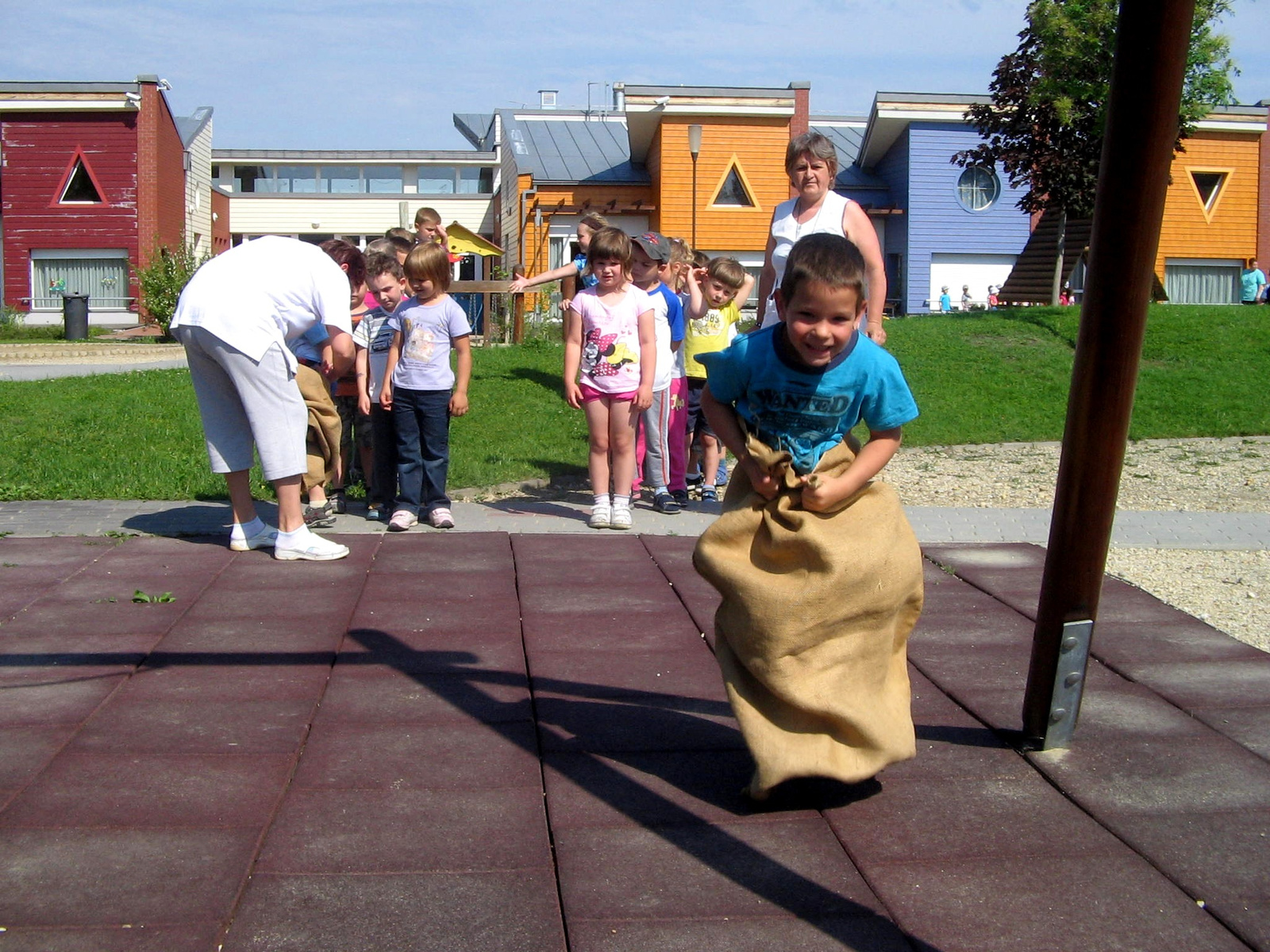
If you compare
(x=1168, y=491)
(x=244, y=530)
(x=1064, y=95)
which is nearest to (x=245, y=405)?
(x=244, y=530)

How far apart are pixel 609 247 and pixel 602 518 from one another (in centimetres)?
155

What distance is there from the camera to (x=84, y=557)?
6141mm

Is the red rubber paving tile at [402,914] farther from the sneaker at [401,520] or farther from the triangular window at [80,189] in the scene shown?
the triangular window at [80,189]

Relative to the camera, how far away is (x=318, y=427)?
7.14 metres

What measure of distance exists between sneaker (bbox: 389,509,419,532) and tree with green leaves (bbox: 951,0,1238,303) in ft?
44.5

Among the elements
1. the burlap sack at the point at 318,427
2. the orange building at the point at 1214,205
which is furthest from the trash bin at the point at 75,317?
the orange building at the point at 1214,205

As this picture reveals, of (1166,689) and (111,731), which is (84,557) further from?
(1166,689)

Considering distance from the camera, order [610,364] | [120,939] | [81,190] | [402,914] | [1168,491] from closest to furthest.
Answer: [120,939], [402,914], [610,364], [1168,491], [81,190]

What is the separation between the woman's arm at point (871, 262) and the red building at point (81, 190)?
35.1 meters

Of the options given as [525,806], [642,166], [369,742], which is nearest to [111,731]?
[369,742]

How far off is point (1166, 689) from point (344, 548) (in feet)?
12.7

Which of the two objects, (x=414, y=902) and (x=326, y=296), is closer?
(x=414, y=902)

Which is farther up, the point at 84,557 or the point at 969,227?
the point at 969,227

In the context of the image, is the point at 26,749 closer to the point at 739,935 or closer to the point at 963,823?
the point at 739,935
